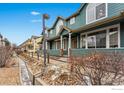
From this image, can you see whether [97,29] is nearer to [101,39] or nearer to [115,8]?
[101,39]

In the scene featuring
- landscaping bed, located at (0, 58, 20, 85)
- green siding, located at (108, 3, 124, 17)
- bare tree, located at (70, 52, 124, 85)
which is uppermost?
green siding, located at (108, 3, 124, 17)

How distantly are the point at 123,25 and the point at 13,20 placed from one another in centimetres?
557

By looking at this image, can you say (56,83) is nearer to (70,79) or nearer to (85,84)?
(70,79)

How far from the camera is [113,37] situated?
9.89 m

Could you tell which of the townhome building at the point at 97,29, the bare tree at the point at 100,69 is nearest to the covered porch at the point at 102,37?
the townhome building at the point at 97,29

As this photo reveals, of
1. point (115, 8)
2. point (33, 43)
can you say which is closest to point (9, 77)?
point (115, 8)

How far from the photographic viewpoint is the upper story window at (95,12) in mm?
11142

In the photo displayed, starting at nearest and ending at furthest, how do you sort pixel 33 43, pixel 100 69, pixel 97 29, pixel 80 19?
pixel 100 69 < pixel 97 29 < pixel 80 19 < pixel 33 43

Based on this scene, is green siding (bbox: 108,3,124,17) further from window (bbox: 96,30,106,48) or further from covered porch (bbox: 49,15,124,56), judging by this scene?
window (bbox: 96,30,106,48)

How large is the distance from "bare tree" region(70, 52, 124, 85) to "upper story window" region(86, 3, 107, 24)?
280 inches

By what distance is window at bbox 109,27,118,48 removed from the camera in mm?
9640

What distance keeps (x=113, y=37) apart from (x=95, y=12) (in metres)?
3.00

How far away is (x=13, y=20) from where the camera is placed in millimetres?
7965

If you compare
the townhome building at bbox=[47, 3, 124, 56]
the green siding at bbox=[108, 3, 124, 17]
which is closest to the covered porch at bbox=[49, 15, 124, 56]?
the townhome building at bbox=[47, 3, 124, 56]
